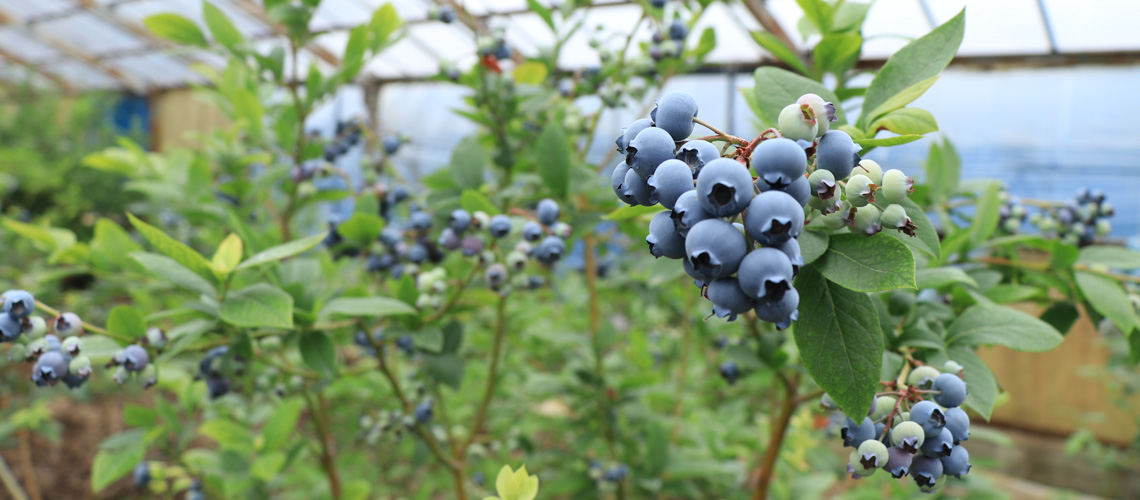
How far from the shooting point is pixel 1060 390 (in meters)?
4.22

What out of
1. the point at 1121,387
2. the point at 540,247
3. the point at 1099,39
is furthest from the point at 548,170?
the point at 1099,39

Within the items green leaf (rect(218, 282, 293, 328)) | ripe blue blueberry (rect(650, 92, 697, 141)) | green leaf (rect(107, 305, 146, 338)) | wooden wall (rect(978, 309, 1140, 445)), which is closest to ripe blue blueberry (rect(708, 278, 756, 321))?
ripe blue blueberry (rect(650, 92, 697, 141))

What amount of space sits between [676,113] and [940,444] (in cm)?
32

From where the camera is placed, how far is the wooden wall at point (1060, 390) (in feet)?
13.2

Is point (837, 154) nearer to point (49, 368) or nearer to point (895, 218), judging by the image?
point (895, 218)

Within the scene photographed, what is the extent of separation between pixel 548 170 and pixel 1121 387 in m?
3.37

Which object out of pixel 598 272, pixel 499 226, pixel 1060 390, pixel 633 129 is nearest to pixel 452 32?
pixel 598 272

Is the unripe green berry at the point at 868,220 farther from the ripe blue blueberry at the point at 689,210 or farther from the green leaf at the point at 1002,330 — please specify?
the green leaf at the point at 1002,330

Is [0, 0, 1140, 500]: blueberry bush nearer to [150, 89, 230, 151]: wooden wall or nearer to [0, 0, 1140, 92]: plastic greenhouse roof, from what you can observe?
[0, 0, 1140, 92]: plastic greenhouse roof

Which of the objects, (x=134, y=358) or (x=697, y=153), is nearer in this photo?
(x=697, y=153)

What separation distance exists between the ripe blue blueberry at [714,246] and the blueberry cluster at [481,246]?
493 mm

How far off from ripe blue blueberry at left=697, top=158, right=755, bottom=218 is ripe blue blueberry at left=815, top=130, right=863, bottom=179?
7 cm

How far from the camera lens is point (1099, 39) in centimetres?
414

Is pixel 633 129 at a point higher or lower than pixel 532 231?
higher
